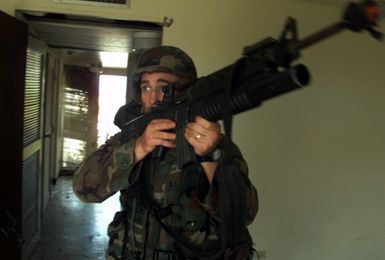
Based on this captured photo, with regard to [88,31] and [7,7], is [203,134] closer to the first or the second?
[7,7]

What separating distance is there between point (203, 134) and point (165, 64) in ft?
1.29

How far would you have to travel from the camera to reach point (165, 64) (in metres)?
1.30

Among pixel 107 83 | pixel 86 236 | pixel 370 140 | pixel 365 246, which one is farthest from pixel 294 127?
pixel 107 83

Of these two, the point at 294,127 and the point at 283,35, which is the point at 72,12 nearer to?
the point at 294,127

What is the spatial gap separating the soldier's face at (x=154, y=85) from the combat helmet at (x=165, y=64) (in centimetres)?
2

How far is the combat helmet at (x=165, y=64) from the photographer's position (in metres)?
1.30

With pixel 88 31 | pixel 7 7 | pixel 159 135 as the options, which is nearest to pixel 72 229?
pixel 88 31

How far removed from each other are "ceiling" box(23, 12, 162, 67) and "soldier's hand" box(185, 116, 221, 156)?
4.62ft

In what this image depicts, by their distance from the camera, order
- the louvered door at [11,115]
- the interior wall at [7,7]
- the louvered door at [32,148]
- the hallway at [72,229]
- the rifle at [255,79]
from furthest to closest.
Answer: the hallway at [72,229] < the louvered door at [32,148] < the interior wall at [7,7] < the louvered door at [11,115] < the rifle at [255,79]

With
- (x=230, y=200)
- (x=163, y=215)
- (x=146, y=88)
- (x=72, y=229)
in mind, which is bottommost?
(x=72, y=229)

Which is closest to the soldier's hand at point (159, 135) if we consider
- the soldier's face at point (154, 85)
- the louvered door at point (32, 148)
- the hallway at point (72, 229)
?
the soldier's face at point (154, 85)

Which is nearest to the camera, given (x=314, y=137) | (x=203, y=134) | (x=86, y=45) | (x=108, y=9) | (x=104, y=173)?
(x=203, y=134)

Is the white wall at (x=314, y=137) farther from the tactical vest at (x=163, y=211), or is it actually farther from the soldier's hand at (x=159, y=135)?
the soldier's hand at (x=159, y=135)

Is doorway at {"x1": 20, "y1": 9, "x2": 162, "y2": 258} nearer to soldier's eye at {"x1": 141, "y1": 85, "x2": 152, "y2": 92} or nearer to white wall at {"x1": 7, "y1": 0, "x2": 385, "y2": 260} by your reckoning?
white wall at {"x1": 7, "y1": 0, "x2": 385, "y2": 260}
